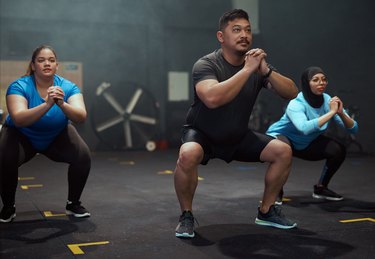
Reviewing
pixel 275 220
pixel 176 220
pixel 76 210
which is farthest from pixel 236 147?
pixel 76 210

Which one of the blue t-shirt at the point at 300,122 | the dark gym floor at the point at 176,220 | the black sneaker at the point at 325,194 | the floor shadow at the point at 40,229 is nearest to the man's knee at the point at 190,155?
the dark gym floor at the point at 176,220

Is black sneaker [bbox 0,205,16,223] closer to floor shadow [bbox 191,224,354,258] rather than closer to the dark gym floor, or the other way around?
the dark gym floor

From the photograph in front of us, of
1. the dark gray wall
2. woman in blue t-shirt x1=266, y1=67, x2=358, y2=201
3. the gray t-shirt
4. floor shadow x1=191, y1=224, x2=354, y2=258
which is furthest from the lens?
the dark gray wall

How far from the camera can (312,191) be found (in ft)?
12.5

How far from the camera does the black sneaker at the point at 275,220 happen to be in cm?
Result: 260

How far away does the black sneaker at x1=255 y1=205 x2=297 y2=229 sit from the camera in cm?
260

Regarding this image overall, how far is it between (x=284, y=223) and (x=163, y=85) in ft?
16.9

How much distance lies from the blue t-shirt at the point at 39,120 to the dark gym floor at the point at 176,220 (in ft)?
1.54

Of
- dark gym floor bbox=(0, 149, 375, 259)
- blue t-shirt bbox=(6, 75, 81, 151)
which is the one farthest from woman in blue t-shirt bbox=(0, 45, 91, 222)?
dark gym floor bbox=(0, 149, 375, 259)

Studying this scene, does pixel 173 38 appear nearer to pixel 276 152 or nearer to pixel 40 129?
pixel 40 129

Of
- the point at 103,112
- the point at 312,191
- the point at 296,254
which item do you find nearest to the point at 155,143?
the point at 103,112

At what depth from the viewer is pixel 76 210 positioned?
2934mm

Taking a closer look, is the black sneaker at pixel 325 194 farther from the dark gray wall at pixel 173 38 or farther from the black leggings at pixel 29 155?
the dark gray wall at pixel 173 38

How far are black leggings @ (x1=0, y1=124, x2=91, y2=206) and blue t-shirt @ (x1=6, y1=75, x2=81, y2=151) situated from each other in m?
0.04
